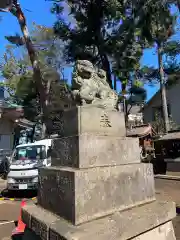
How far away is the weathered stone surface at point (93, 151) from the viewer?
2.53 meters

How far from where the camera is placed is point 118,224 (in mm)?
2268

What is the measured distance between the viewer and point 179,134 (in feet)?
27.6

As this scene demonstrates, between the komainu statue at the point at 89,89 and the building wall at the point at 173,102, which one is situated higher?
the building wall at the point at 173,102

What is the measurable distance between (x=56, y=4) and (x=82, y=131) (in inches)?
426

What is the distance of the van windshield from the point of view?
9.37 metres

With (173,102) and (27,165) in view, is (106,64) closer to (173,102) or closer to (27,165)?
(27,165)

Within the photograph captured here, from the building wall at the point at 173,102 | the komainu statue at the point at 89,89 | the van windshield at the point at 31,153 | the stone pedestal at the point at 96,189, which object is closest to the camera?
the stone pedestal at the point at 96,189

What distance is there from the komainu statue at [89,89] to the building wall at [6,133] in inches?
506

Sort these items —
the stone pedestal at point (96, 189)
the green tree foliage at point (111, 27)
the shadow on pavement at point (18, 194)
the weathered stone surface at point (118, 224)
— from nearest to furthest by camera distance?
the weathered stone surface at point (118, 224), the stone pedestal at point (96, 189), the shadow on pavement at point (18, 194), the green tree foliage at point (111, 27)

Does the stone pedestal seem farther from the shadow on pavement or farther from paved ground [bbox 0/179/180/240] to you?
the shadow on pavement

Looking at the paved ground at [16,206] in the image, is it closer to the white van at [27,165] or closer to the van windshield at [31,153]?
the white van at [27,165]

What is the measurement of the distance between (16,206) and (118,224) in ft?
18.4

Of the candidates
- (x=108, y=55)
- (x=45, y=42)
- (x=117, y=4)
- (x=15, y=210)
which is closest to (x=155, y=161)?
(x=108, y=55)

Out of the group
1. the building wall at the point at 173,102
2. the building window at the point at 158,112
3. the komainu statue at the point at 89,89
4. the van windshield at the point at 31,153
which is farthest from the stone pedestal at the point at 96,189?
the building wall at the point at 173,102
